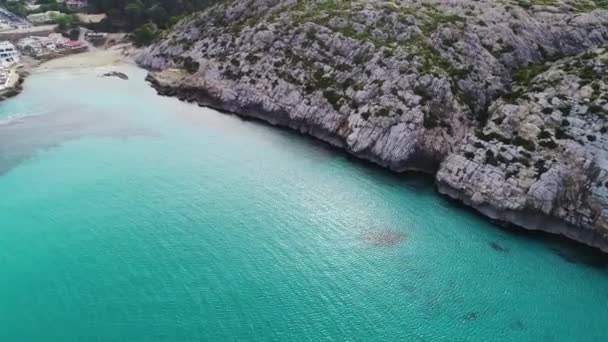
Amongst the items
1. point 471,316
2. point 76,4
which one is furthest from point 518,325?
point 76,4

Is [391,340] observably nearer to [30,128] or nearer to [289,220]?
[289,220]

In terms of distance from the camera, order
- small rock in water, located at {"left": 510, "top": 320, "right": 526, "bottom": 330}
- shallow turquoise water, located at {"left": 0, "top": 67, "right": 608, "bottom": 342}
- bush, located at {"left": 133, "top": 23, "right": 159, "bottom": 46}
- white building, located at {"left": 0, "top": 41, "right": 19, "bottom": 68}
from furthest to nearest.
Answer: bush, located at {"left": 133, "top": 23, "right": 159, "bottom": 46}
white building, located at {"left": 0, "top": 41, "right": 19, "bottom": 68}
small rock in water, located at {"left": 510, "top": 320, "right": 526, "bottom": 330}
shallow turquoise water, located at {"left": 0, "top": 67, "right": 608, "bottom": 342}

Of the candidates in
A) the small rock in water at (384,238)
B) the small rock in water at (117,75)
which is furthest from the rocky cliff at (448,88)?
the small rock in water at (384,238)

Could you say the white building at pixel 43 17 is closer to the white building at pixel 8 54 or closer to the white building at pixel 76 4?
the white building at pixel 76 4

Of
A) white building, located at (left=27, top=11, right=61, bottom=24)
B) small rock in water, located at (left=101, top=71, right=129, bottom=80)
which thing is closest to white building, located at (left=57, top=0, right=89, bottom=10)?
white building, located at (left=27, top=11, right=61, bottom=24)

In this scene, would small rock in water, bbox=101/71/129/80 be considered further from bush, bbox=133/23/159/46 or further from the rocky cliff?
bush, bbox=133/23/159/46
